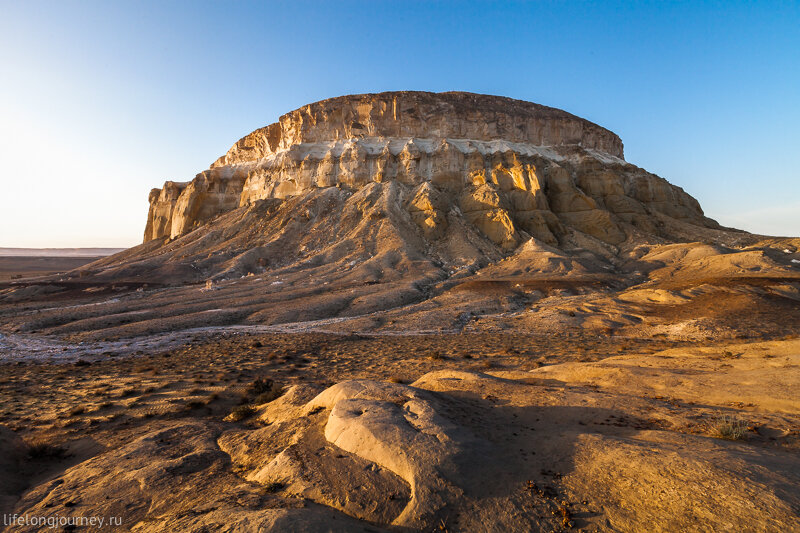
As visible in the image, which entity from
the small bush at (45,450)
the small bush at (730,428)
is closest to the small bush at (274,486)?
the small bush at (45,450)

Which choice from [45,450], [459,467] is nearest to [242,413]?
[45,450]

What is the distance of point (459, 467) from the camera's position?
475 cm

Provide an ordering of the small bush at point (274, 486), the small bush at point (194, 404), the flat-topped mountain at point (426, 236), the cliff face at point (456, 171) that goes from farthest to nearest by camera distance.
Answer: the cliff face at point (456, 171), the flat-topped mountain at point (426, 236), the small bush at point (194, 404), the small bush at point (274, 486)

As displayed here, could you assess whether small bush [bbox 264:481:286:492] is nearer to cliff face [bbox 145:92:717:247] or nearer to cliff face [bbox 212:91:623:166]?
cliff face [bbox 145:92:717:247]

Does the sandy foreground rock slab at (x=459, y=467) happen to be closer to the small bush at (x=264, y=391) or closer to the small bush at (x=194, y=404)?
the small bush at (x=264, y=391)

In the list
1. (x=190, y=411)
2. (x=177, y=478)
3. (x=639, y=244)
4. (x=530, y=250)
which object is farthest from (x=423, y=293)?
(x=639, y=244)

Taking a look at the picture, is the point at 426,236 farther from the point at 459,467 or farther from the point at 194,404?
the point at 459,467

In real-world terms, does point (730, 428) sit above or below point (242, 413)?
above

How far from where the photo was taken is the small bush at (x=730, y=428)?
542 cm

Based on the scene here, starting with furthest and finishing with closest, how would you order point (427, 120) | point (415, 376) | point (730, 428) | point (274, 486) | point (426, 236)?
point (427, 120) < point (426, 236) < point (415, 376) < point (730, 428) < point (274, 486)

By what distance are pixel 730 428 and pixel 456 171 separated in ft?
176

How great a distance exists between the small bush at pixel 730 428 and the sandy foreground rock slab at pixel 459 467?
108 mm

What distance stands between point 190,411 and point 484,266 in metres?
36.3

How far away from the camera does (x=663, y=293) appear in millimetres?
24672
